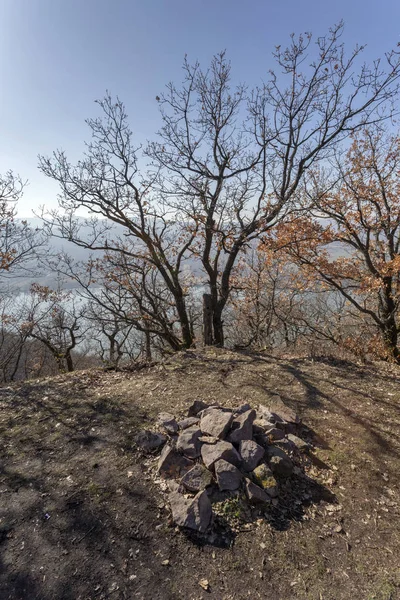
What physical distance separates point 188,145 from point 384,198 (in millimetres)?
7262

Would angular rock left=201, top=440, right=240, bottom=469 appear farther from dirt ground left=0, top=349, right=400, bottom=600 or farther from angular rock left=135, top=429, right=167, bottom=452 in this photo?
angular rock left=135, top=429, right=167, bottom=452

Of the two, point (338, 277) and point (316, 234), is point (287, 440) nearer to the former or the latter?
point (316, 234)

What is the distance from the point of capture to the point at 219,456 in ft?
9.96

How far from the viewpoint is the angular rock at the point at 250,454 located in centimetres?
305

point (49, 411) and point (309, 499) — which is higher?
point (49, 411)

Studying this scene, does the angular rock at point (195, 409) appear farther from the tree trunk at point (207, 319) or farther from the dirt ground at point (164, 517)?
the tree trunk at point (207, 319)

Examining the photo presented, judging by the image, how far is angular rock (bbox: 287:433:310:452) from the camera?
354 centimetres

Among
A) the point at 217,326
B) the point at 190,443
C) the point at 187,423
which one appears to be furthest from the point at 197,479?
the point at 217,326

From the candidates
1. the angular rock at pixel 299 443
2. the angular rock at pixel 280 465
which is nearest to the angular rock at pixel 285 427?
the angular rock at pixel 299 443

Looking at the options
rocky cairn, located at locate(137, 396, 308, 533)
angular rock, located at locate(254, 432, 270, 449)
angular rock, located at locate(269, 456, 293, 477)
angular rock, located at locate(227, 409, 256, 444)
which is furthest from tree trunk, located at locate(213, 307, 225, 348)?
angular rock, located at locate(269, 456, 293, 477)

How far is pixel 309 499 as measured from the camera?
2965 millimetres

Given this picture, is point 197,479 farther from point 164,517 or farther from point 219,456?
point 164,517

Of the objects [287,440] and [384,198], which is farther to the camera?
[384,198]

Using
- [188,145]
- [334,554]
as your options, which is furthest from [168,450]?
[188,145]
